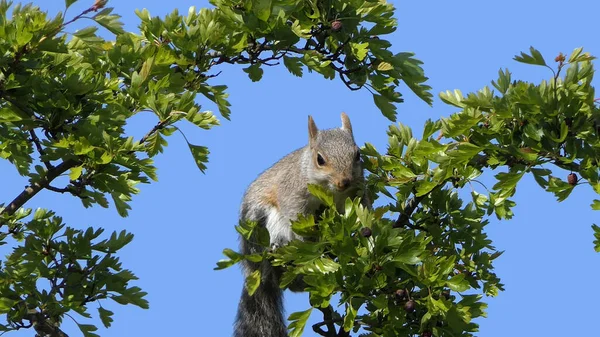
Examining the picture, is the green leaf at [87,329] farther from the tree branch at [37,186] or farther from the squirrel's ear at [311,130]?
the squirrel's ear at [311,130]

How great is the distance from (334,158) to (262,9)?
2036 millimetres

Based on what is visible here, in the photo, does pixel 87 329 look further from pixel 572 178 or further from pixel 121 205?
pixel 572 178

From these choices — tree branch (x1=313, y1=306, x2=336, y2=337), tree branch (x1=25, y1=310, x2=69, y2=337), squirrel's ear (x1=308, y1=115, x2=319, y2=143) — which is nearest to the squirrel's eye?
squirrel's ear (x1=308, y1=115, x2=319, y2=143)

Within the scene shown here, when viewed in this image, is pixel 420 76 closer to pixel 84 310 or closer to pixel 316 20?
pixel 316 20

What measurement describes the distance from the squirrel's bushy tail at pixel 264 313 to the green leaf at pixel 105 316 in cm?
225

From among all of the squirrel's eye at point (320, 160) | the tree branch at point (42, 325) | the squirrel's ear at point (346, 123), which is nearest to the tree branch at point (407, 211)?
the squirrel's eye at point (320, 160)

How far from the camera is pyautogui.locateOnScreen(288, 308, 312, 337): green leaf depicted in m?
5.75

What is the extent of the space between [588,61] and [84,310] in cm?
340

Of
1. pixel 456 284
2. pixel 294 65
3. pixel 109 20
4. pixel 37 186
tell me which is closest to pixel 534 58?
pixel 456 284

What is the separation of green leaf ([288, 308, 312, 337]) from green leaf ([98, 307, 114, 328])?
4.60ft

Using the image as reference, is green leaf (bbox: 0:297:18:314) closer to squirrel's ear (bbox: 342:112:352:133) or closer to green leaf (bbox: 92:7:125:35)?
green leaf (bbox: 92:7:125:35)

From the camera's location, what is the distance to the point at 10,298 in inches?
247

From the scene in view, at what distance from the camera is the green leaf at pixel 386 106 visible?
266 inches

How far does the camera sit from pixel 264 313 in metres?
8.66
